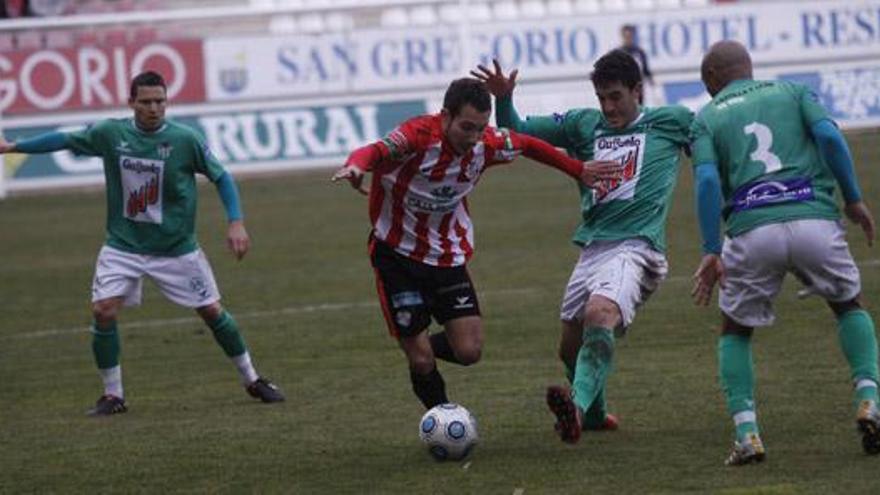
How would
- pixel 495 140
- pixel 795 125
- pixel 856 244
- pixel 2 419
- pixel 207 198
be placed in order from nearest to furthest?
1. pixel 795 125
2. pixel 495 140
3. pixel 2 419
4. pixel 856 244
5. pixel 207 198

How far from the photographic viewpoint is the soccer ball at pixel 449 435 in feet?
30.7

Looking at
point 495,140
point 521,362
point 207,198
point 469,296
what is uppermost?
point 495,140

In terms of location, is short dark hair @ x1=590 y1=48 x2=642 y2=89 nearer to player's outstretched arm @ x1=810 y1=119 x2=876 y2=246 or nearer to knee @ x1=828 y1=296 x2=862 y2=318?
player's outstretched arm @ x1=810 y1=119 x2=876 y2=246

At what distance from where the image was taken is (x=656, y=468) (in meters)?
8.86

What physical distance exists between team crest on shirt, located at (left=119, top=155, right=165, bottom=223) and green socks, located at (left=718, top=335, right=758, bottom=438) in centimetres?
444

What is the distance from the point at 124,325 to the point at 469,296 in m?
7.09

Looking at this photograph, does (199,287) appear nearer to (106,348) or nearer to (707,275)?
(106,348)

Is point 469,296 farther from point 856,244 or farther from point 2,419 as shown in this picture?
point 856,244

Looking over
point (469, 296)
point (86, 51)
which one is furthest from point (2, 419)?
point (86, 51)

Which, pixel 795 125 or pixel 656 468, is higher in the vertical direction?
pixel 795 125

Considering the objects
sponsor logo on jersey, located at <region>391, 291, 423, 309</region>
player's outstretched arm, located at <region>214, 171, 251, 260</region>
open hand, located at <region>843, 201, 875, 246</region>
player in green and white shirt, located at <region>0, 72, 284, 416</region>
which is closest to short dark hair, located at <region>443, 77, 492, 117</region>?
sponsor logo on jersey, located at <region>391, 291, 423, 309</region>

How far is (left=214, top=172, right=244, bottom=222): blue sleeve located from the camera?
460 inches

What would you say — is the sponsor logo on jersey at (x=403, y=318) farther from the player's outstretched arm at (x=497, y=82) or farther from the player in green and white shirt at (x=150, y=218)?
the player in green and white shirt at (x=150, y=218)

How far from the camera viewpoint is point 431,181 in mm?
9727
